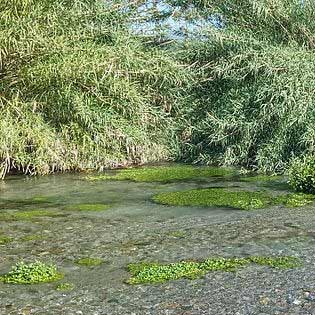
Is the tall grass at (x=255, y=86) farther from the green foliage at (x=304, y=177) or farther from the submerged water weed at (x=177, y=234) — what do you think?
the submerged water weed at (x=177, y=234)

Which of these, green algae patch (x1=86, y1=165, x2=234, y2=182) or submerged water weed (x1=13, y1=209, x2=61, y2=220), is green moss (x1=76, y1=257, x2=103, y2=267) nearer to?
submerged water weed (x1=13, y1=209, x2=61, y2=220)

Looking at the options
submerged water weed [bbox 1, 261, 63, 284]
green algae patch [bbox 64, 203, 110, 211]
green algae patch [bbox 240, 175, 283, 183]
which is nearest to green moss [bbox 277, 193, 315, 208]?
green algae patch [bbox 240, 175, 283, 183]

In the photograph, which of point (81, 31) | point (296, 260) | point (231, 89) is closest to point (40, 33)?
point (81, 31)

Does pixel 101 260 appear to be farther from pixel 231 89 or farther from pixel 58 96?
pixel 231 89

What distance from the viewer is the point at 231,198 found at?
50.3 ft

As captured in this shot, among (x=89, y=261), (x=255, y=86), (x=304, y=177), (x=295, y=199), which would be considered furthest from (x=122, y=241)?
(x=255, y=86)

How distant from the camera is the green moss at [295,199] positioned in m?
14.2

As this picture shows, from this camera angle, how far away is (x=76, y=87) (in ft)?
67.7

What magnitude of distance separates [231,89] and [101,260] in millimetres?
14608

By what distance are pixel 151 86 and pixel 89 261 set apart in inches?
562

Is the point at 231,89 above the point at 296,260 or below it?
above

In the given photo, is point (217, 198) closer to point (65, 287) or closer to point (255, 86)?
point (65, 287)

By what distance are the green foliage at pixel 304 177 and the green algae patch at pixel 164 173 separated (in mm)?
4372

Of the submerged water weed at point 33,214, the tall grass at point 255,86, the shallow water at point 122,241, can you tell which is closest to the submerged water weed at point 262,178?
the tall grass at point 255,86
